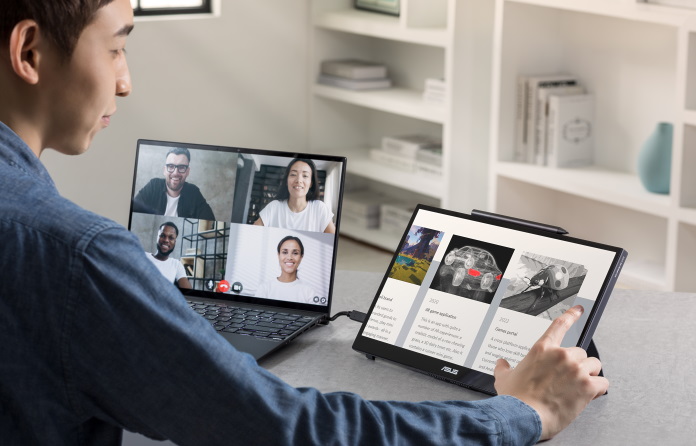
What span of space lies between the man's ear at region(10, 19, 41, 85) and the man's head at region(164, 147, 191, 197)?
0.69m

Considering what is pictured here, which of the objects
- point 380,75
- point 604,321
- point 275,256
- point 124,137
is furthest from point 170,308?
point 380,75

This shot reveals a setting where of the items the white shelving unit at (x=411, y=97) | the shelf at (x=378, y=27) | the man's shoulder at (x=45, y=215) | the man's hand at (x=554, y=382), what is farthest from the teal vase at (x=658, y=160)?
the man's shoulder at (x=45, y=215)

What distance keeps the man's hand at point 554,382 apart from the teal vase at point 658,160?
242 centimetres

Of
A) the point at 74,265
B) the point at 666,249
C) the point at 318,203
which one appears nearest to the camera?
the point at 74,265

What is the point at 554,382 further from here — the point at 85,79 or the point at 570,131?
the point at 570,131

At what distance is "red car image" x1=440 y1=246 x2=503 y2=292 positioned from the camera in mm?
1364

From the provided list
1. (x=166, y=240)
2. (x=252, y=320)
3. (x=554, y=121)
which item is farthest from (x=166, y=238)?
(x=554, y=121)

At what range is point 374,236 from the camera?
466 cm

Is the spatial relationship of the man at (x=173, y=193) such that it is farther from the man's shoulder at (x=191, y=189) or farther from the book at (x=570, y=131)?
the book at (x=570, y=131)

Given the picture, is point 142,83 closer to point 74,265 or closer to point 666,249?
point 666,249

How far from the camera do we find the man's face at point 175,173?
5.27ft

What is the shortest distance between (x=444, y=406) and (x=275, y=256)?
573mm

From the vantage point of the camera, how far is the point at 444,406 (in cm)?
105

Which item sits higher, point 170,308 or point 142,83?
point 142,83
